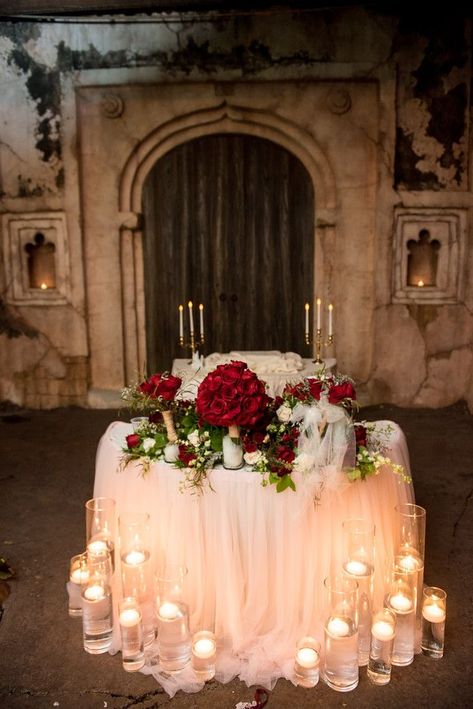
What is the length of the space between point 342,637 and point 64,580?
1748mm

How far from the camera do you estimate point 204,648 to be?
2.78 meters

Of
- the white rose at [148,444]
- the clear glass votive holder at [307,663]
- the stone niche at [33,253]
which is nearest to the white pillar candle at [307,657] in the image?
the clear glass votive holder at [307,663]

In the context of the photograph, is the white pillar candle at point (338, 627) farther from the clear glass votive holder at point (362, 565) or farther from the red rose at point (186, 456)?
the red rose at point (186, 456)

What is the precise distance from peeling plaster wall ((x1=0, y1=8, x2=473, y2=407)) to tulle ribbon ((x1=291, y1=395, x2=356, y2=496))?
13.5ft

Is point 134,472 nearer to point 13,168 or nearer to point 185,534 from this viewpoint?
point 185,534

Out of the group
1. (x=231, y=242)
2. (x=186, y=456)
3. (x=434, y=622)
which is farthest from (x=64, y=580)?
(x=231, y=242)

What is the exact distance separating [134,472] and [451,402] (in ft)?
15.6

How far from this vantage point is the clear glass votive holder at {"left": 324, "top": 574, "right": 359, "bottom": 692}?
267 centimetres

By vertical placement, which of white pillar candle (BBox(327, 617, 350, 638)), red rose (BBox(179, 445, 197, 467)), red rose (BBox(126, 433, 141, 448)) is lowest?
white pillar candle (BBox(327, 617, 350, 638))

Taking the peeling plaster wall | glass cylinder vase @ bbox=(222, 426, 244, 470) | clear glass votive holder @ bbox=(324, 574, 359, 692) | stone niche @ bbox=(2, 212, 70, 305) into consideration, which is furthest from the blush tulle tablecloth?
stone niche @ bbox=(2, 212, 70, 305)

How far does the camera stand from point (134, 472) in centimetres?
326

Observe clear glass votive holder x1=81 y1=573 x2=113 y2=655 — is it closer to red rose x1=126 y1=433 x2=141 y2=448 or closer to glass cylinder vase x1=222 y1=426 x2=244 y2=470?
red rose x1=126 y1=433 x2=141 y2=448

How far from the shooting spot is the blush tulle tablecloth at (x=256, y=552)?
2951mm

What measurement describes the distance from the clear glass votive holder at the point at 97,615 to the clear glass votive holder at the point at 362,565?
115cm
